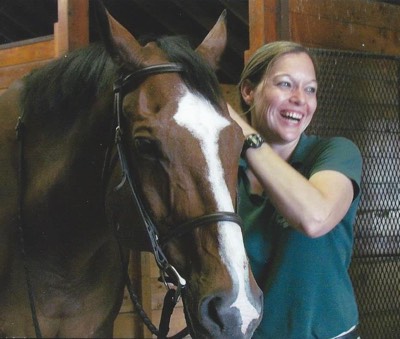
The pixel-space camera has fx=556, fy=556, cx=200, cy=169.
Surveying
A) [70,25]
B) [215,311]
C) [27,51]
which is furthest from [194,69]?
[27,51]

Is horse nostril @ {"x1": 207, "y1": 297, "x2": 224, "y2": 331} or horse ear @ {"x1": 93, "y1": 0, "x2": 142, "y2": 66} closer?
horse nostril @ {"x1": 207, "y1": 297, "x2": 224, "y2": 331}

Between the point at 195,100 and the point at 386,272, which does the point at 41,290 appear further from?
the point at 386,272

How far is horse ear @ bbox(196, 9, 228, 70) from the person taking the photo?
1.15 metres

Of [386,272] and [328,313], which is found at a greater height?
[328,313]

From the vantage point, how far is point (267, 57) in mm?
1227

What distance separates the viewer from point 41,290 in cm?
128

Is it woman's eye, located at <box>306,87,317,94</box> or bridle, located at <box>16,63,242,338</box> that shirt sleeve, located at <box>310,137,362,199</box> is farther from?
bridle, located at <box>16,63,242,338</box>

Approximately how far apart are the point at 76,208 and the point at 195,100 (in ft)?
1.34

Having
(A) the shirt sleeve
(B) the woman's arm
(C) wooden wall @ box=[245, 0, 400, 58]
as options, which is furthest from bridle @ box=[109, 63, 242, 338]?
(C) wooden wall @ box=[245, 0, 400, 58]

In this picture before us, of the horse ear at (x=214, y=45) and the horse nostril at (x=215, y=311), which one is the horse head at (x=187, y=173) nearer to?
the horse nostril at (x=215, y=311)

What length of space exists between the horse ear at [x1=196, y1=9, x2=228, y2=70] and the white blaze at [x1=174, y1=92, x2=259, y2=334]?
0.73ft

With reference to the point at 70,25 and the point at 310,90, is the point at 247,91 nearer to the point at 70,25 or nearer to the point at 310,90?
the point at 310,90

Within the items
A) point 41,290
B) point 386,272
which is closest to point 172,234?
point 41,290

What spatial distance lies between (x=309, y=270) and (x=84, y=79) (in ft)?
1.93
